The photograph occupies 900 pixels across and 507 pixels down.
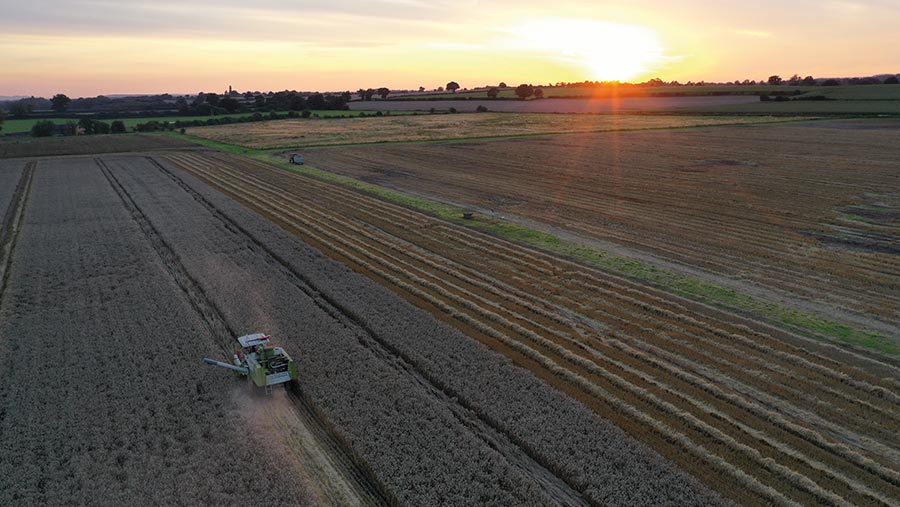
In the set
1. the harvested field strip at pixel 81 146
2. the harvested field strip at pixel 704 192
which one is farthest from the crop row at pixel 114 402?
the harvested field strip at pixel 81 146

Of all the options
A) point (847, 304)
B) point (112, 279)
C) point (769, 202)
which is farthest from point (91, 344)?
point (769, 202)

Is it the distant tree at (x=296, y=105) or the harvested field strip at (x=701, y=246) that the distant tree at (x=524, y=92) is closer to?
the distant tree at (x=296, y=105)

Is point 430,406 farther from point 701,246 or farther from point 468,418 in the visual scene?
point 701,246

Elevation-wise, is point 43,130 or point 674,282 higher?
point 43,130

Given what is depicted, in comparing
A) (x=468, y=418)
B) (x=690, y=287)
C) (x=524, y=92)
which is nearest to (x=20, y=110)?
(x=524, y=92)

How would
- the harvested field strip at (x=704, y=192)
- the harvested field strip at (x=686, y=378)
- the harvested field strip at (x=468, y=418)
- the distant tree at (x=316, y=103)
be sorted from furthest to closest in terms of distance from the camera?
the distant tree at (x=316, y=103) < the harvested field strip at (x=704, y=192) < the harvested field strip at (x=686, y=378) < the harvested field strip at (x=468, y=418)

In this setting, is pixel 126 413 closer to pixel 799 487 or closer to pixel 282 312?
pixel 282 312
